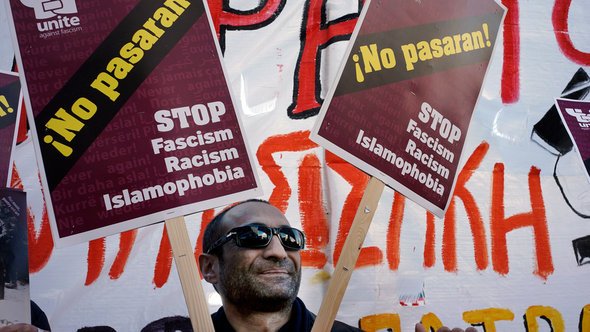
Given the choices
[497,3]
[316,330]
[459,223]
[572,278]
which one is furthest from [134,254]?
[572,278]

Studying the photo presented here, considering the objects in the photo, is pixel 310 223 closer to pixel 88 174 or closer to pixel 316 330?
pixel 316 330

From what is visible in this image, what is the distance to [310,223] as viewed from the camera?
180cm

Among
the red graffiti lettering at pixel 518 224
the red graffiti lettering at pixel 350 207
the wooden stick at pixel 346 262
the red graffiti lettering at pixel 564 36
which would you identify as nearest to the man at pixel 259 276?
the wooden stick at pixel 346 262

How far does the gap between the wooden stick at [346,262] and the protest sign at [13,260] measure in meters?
0.60

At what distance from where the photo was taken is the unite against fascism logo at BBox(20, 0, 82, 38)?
3.60 ft

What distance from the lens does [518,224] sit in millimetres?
1955

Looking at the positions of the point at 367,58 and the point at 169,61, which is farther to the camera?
the point at 367,58

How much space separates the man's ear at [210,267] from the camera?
1.48m

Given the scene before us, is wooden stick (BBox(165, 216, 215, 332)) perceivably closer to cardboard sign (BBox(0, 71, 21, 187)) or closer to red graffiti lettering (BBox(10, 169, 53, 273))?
cardboard sign (BBox(0, 71, 21, 187))

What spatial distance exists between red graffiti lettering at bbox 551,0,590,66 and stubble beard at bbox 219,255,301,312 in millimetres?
1441

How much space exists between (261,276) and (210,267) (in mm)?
214

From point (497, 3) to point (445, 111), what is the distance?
35 cm

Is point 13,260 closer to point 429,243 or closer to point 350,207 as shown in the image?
point 350,207

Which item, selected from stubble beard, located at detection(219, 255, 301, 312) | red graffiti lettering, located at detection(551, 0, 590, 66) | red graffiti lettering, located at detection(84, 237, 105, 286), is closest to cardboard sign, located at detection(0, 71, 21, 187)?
red graffiti lettering, located at detection(84, 237, 105, 286)
